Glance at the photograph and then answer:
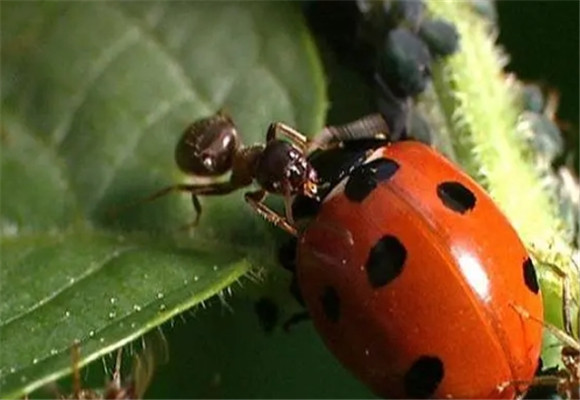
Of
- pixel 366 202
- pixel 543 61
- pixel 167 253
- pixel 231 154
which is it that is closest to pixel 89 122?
pixel 231 154

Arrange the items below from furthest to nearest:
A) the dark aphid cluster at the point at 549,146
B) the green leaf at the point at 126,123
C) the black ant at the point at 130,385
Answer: the dark aphid cluster at the point at 549,146
the black ant at the point at 130,385
the green leaf at the point at 126,123

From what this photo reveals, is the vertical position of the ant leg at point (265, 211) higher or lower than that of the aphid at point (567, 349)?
higher

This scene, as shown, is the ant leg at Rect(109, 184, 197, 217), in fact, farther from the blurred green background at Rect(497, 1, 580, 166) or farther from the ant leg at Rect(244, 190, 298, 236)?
the blurred green background at Rect(497, 1, 580, 166)

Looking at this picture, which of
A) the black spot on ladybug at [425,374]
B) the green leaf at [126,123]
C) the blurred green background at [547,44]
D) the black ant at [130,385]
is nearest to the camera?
the black spot on ladybug at [425,374]

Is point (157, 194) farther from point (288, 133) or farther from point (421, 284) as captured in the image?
point (421, 284)

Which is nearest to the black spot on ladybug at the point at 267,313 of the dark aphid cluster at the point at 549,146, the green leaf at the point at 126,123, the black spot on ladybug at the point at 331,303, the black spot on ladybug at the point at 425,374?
the green leaf at the point at 126,123

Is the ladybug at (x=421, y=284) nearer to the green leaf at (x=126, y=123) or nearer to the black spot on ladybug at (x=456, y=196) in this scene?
the black spot on ladybug at (x=456, y=196)

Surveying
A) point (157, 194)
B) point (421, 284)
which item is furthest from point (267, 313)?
point (421, 284)
